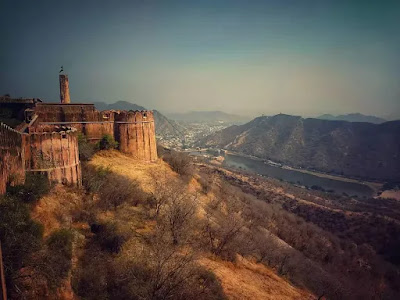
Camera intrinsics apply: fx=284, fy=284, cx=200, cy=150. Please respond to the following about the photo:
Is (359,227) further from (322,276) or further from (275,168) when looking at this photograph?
(275,168)

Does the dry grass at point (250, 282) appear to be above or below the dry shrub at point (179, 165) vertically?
below

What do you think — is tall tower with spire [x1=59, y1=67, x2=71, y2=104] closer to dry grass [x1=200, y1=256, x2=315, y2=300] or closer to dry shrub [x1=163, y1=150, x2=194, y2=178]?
dry shrub [x1=163, y1=150, x2=194, y2=178]

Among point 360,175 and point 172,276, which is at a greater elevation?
point 172,276

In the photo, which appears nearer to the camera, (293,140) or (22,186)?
(22,186)

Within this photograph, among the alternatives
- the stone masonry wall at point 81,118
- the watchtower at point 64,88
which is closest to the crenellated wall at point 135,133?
the stone masonry wall at point 81,118

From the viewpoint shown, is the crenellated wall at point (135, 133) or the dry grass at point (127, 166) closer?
the dry grass at point (127, 166)

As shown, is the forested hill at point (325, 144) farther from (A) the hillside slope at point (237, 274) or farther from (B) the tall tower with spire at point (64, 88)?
(B) the tall tower with spire at point (64, 88)

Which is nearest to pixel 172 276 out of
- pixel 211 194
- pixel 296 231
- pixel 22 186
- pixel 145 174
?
pixel 22 186
